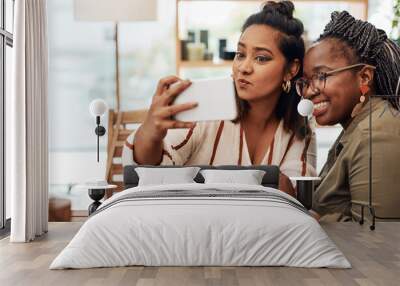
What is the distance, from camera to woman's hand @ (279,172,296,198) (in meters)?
6.39

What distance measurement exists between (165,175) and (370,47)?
8.15 ft

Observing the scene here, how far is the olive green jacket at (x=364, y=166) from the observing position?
6312 mm

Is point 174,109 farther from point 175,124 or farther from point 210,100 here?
point 210,100

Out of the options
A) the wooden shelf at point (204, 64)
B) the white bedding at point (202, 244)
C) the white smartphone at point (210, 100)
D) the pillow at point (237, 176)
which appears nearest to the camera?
the white bedding at point (202, 244)

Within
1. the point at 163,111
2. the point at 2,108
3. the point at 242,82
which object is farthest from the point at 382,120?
the point at 2,108

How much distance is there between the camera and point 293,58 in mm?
6355

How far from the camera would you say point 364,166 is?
20.6 ft

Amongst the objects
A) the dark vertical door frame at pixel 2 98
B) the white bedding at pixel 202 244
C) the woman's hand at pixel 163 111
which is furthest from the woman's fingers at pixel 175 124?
the white bedding at pixel 202 244

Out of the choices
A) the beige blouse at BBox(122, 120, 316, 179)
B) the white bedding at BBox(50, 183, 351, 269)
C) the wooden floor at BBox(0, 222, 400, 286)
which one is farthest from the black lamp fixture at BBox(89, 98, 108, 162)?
the white bedding at BBox(50, 183, 351, 269)

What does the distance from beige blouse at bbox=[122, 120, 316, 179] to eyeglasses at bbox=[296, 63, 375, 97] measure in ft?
1.36

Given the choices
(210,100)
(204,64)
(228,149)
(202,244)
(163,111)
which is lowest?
(202,244)

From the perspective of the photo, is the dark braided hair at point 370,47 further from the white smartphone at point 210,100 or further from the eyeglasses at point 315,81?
the white smartphone at point 210,100

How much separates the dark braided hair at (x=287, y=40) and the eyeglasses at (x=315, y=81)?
0.06 meters

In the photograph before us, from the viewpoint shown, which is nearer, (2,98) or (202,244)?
(202,244)
